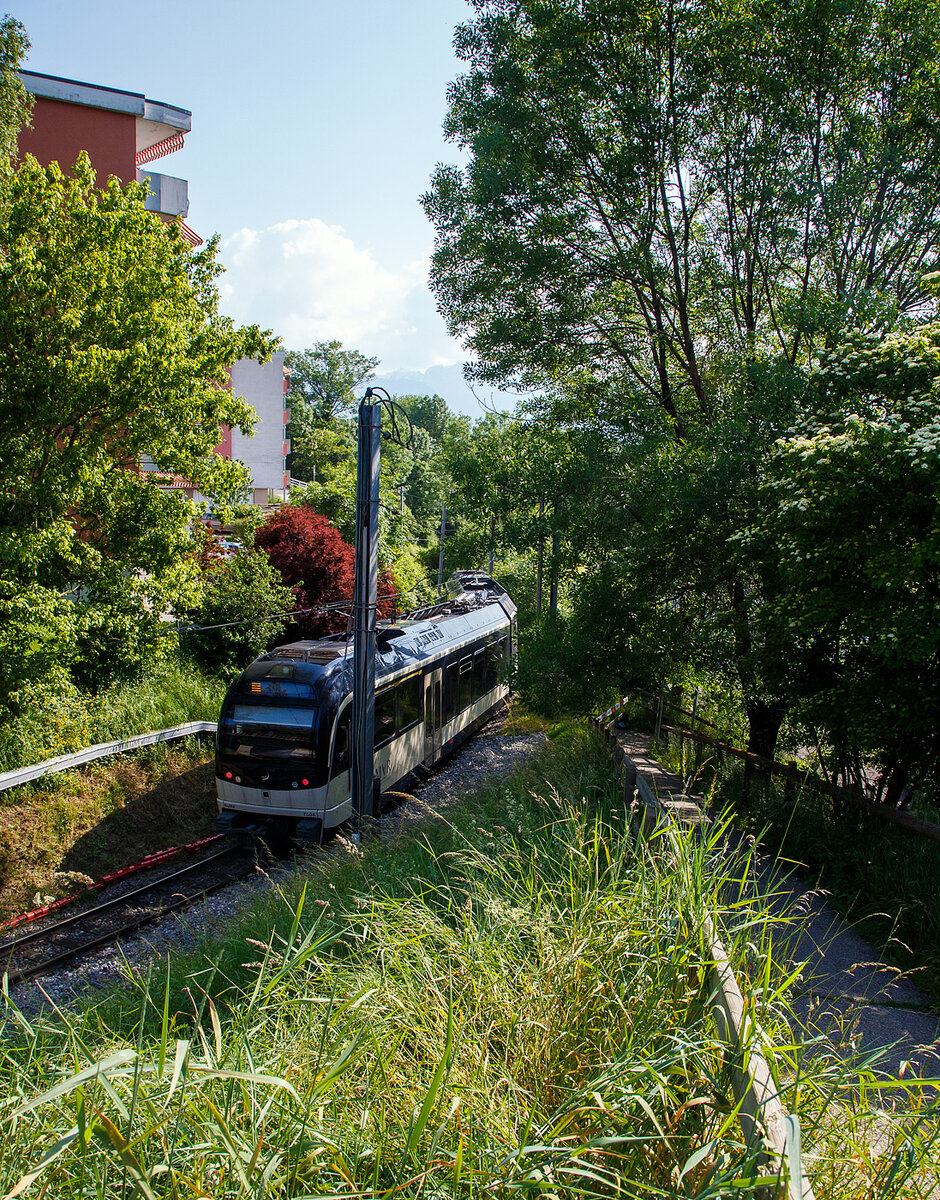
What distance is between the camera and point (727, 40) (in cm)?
1212

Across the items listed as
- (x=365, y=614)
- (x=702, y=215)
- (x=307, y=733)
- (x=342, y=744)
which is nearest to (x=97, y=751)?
(x=307, y=733)

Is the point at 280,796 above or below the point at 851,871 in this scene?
below

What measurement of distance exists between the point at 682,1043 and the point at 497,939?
1.39 m

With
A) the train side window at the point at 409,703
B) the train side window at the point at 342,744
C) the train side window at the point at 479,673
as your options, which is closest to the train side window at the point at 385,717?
the train side window at the point at 409,703

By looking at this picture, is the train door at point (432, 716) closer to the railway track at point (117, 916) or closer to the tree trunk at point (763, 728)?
the railway track at point (117, 916)

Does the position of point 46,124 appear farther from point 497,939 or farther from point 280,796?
point 497,939

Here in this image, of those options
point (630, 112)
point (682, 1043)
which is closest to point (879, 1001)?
point (682, 1043)

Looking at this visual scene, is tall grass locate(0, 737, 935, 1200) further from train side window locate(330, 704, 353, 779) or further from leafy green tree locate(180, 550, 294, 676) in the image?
leafy green tree locate(180, 550, 294, 676)

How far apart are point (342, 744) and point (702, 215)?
11458 mm

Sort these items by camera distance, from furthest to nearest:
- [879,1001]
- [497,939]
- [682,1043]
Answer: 1. [879,1001]
2. [497,939]
3. [682,1043]

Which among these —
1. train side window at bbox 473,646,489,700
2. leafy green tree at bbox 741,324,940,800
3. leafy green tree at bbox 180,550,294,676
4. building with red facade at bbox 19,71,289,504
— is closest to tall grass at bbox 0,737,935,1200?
leafy green tree at bbox 741,324,940,800

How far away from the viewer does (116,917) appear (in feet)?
35.0

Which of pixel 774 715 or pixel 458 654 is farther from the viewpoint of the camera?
pixel 458 654

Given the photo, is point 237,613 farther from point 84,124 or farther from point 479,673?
point 84,124
